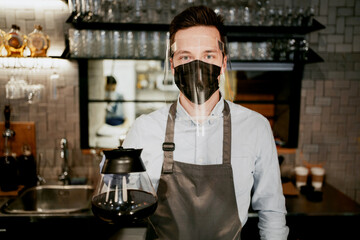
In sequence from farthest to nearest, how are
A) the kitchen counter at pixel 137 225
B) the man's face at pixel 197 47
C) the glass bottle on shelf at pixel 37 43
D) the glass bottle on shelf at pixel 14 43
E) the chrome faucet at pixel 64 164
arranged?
the chrome faucet at pixel 64 164 < the glass bottle on shelf at pixel 37 43 < the glass bottle on shelf at pixel 14 43 < the kitchen counter at pixel 137 225 < the man's face at pixel 197 47

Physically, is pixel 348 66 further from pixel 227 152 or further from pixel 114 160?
pixel 114 160

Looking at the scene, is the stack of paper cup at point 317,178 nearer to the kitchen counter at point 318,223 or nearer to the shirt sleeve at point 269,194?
the kitchen counter at point 318,223

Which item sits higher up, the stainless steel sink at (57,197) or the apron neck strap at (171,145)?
A: the apron neck strap at (171,145)

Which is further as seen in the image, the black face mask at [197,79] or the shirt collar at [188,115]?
the shirt collar at [188,115]

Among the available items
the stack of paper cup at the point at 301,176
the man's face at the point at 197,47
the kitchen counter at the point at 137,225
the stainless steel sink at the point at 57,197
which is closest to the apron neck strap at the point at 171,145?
the man's face at the point at 197,47

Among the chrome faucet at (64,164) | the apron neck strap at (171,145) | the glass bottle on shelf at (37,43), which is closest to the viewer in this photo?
the apron neck strap at (171,145)

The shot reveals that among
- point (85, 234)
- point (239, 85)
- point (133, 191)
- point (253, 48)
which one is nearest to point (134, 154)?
point (133, 191)

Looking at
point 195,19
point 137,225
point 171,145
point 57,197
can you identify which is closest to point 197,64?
point 195,19

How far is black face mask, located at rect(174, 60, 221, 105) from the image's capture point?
4.44 ft

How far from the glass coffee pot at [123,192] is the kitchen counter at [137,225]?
4.49ft

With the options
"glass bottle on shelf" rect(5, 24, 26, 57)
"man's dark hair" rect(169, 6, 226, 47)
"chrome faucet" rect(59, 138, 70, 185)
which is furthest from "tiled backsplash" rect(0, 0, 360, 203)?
"man's dark hair" rect(169, 6, 226, 47)

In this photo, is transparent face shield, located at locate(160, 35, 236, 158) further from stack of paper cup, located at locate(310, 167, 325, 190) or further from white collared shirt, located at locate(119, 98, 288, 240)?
stack of paper cup, located at locate(310, 167, 325, 190)

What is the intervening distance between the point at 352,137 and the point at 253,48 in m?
1.40

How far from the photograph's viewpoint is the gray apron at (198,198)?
1477mm
